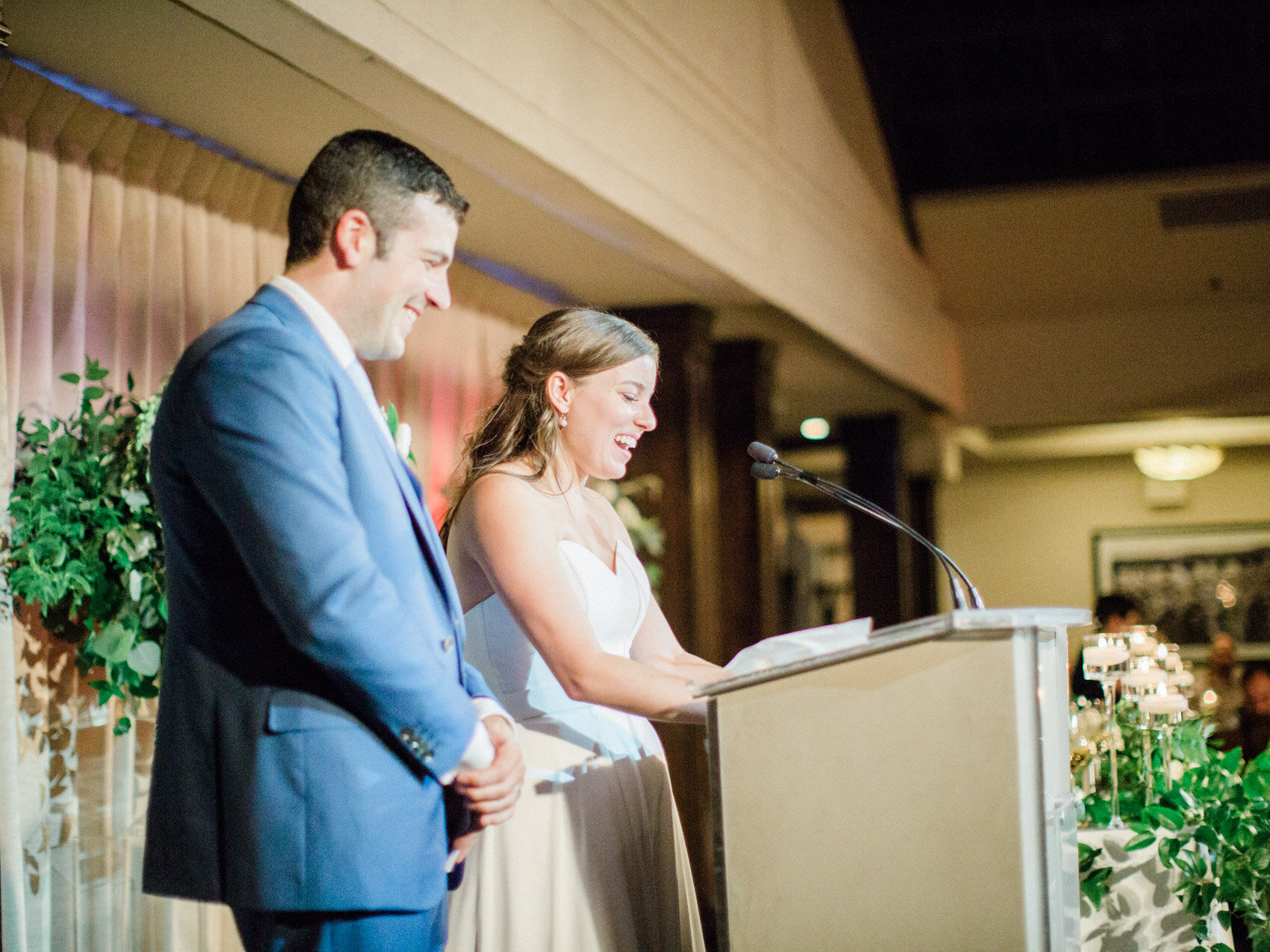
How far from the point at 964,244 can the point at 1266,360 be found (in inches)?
93.3

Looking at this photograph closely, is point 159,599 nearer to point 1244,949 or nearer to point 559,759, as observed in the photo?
point 559,759

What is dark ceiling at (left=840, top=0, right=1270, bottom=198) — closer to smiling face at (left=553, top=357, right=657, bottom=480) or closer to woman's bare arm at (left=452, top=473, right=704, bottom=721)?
smiling face at (left=553, top=357, right=657, bottom=480)

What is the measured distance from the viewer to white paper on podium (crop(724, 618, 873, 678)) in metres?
1.59

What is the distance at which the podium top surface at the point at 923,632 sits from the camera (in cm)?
148

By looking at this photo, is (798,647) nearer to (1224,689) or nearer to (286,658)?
(286,658)

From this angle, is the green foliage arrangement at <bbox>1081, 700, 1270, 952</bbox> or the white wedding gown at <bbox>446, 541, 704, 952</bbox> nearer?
the white wedding gown at <bbox>446, 541, 704, 952</bbox>

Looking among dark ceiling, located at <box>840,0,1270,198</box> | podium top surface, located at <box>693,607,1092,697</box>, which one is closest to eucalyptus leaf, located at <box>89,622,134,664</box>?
podium top surface, located at <box>693,607,1092,697</box>

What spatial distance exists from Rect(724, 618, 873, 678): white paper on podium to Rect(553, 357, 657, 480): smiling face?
631 millimetres

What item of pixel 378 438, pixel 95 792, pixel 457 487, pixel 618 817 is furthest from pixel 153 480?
pixel 95 792

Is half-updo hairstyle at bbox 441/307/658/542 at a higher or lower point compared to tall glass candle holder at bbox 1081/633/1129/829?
higher

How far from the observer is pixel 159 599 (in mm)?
2732

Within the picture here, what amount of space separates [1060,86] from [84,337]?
6.75m

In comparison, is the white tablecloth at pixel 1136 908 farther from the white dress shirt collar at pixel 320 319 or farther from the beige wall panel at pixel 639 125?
the beige wall panel at pixel 639 125

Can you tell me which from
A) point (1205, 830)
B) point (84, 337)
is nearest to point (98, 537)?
point (84, 337)
